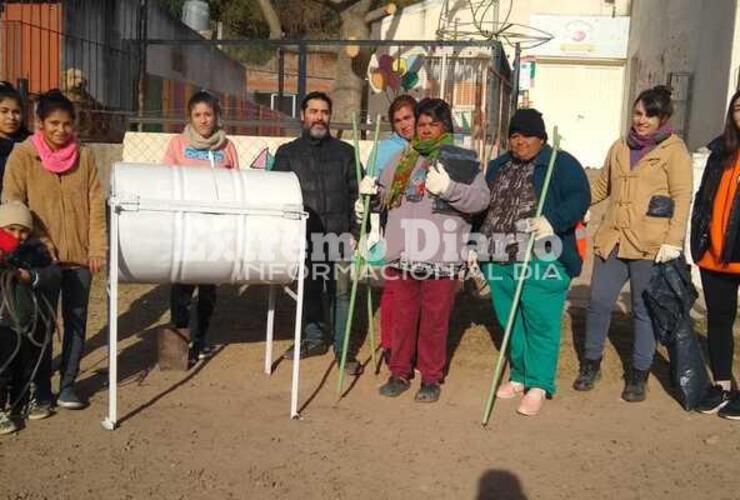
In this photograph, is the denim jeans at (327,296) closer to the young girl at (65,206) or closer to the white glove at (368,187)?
the white glove at (368,187)

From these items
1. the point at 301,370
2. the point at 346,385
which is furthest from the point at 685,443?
the point at 301,370

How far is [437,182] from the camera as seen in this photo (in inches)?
171

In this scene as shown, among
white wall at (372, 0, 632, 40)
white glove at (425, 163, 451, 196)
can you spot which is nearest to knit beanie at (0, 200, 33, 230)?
white glove at (425, 163, 451, 196)

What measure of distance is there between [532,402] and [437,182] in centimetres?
142

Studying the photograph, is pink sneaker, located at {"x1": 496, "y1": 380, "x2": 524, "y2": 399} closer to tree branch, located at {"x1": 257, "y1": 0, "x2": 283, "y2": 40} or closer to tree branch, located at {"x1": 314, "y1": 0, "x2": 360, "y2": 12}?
tree branch, located at {"x1": 314, "y1": 0, "x2": 360, "y2": 12}

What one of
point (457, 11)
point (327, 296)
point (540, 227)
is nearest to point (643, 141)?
point (540, 227)

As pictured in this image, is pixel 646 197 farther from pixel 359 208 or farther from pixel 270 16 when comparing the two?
pixel 270 16

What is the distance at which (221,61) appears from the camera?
16875mm

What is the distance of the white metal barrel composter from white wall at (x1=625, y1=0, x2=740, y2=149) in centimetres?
586

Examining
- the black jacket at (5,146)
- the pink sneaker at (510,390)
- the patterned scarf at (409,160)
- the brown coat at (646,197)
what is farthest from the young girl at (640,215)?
the black jacket at (5,146)

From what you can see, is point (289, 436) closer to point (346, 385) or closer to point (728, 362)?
point (346, 385)

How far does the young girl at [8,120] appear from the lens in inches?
176

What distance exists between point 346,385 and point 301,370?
0.39m

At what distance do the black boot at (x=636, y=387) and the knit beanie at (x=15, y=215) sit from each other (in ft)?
11.7
